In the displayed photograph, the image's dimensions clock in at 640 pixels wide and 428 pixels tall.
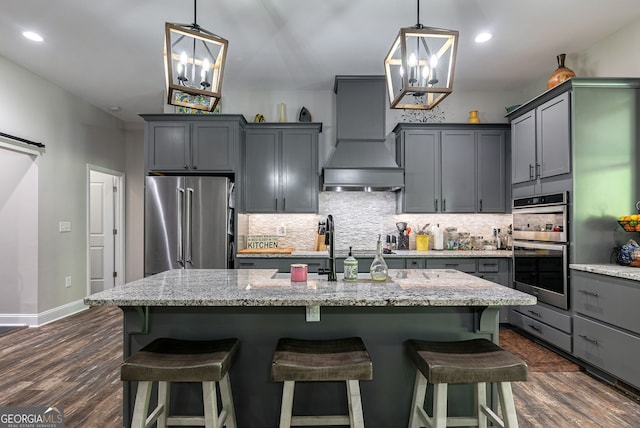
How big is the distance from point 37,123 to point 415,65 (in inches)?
182

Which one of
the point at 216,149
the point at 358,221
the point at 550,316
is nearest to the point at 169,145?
the point at 216,149

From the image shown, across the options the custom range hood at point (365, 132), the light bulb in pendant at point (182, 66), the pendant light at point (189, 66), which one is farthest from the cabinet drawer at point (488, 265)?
the light bulb in pendant at point (182, 66)

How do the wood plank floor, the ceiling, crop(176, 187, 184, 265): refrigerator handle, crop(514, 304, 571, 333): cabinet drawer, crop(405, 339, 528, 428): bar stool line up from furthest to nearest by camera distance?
crop(176, 187, 184, 265): refrigerator handle
crop(514, 304, 571, 333): cabinet drawer
the ceiling
the wood plank floor
crop(405, 339, 528, 428): bar stool

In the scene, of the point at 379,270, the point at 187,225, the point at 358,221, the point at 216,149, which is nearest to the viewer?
the point at 379,270

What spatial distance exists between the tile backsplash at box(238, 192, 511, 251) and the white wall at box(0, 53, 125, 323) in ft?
8.06

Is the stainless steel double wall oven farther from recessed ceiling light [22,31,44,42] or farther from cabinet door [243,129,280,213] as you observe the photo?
recessed ceiling light [22,31,44,42]

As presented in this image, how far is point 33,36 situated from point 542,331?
18.3ft

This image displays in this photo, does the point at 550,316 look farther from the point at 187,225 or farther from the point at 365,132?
the point at 187,225

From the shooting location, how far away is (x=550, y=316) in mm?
3383

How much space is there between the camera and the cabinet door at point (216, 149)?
4.25 m

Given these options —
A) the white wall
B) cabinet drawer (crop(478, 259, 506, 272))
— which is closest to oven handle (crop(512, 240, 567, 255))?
cabinet drawer (crop(478, 259, 506, 272))

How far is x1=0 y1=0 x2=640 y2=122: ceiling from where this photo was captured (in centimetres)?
296

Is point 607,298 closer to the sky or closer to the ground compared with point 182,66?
closer to the ground

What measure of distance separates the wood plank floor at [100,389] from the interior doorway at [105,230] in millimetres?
2250
